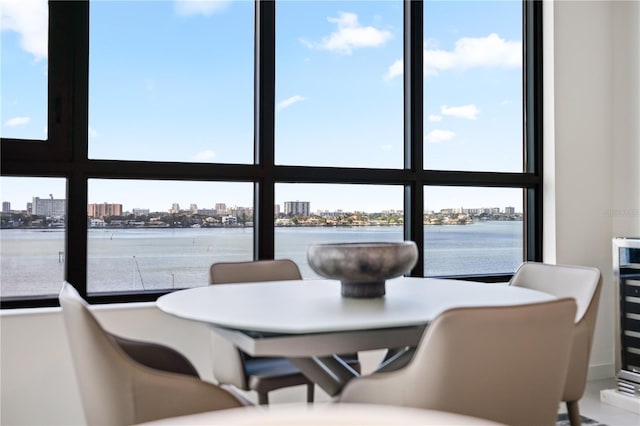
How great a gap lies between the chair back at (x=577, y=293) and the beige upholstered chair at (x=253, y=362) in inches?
39.9

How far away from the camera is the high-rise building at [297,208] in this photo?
3.54 m

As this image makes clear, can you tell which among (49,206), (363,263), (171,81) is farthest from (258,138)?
(363,263)

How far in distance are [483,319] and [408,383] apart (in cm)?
25

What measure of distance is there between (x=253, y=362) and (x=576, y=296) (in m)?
1.41

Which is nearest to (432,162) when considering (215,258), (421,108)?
(421,108)

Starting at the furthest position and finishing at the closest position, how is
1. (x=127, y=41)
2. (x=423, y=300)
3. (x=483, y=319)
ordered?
(x=127, y=41), (x=423, y=300), (x=483, y=319)

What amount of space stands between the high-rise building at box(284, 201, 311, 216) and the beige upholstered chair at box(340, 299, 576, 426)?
1.99m

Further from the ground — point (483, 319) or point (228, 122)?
point (228, 122)

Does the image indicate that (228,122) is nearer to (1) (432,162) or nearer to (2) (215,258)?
(2) (215,258)

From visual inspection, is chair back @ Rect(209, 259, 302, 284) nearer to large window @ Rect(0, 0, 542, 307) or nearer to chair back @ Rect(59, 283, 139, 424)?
large window @ Rect(0, 0, 542, 307)

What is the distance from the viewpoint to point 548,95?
4156 mm

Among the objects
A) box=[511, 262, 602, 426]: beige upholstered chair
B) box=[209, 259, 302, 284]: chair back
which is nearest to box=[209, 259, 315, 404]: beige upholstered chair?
box=[209, 259, 302, 284]: chair back

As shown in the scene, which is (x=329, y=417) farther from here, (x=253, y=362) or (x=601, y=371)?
(x=601, y=371)

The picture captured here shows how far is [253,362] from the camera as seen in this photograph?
101 inches
